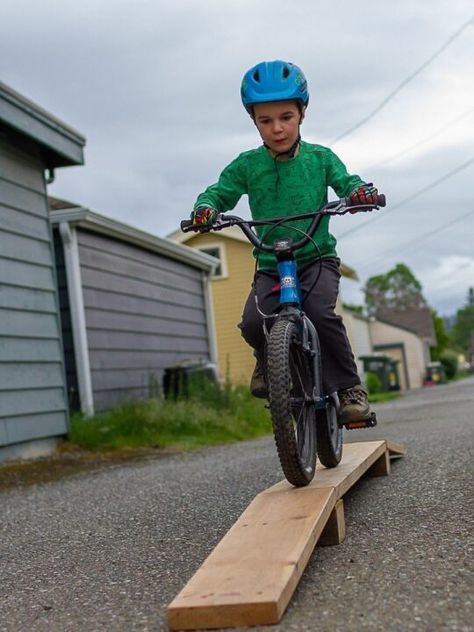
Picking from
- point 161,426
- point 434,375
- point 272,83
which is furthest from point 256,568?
point 434,375

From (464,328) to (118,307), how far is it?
142201 millimetres

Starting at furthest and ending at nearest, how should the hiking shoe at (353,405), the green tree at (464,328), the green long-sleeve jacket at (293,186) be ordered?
the green tree at (464,328), the hiking shoe at (353,405), the green long-sleeve jacket at (293,186)

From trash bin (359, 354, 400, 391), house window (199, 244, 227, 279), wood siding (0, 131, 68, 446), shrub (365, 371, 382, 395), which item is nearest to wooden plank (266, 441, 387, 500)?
wood siding (0, 131, 68, 446)

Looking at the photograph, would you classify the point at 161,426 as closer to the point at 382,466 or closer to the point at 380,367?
the point at 382,466

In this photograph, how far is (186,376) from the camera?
13.7 meters

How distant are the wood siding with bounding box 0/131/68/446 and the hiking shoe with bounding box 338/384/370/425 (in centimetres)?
509

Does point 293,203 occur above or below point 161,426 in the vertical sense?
above

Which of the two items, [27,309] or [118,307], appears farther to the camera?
[118,307]

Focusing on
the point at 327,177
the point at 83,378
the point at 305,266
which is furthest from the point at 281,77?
the point at 83,378

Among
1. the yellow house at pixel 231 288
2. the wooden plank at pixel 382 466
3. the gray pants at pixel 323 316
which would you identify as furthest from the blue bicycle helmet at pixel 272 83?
the yellow house at pixel 231 288

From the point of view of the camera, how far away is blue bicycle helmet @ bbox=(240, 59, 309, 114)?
4215mm

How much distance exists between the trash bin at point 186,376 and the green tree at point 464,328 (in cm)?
13470

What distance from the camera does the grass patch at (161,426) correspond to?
10.4m

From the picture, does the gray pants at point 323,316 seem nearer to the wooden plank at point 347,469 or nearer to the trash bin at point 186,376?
the wooden plank at point 347,469
